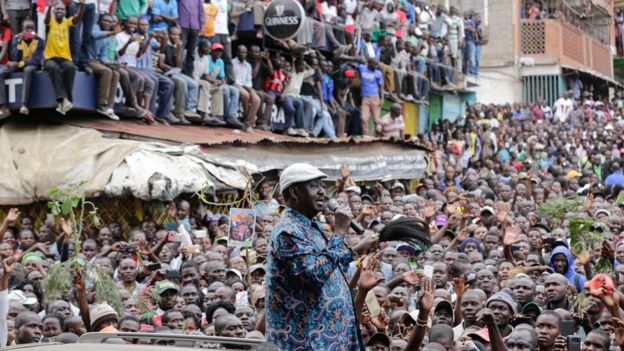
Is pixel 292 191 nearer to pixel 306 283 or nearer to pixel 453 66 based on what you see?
pixel 306 283

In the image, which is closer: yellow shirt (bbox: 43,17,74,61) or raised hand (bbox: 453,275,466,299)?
raised hand (bbox: 453,275,466,299)

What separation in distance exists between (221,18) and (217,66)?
0.75m

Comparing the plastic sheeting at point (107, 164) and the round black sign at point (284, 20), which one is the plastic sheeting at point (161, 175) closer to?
the plastic sheeting at point (107, 164)

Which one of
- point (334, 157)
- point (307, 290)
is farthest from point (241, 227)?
point (334, 157)

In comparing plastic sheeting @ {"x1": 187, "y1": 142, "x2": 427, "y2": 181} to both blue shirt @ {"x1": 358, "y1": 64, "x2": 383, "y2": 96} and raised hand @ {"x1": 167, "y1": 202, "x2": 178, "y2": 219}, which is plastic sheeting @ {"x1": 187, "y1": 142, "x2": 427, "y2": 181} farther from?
blue shirt @ {"x1": 358, "y1": 64, "x2": 383, "y2": 96}

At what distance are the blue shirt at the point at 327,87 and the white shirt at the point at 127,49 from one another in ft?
18.5

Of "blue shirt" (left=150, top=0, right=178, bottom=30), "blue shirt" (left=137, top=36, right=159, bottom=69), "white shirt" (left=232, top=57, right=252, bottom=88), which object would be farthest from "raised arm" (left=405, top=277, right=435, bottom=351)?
"white shirt" (left=232, top=57, right=252, bottom=88)

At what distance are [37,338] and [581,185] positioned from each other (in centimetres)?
1306

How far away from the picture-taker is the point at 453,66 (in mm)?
28750

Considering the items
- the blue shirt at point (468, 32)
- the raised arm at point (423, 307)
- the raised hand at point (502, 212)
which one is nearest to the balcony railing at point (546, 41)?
the blue shirt at point (468, 32)

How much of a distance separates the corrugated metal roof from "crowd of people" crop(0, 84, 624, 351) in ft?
3.16

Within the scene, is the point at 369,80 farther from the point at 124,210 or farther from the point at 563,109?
the point at 563,109

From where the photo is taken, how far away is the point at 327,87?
2273 centimetres

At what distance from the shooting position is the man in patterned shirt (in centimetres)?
571
